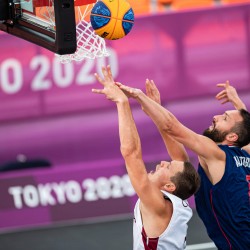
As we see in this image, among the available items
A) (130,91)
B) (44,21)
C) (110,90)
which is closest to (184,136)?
(130,91)

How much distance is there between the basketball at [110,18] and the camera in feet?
21.9

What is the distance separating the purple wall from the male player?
15.4 feet

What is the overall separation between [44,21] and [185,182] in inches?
63.9

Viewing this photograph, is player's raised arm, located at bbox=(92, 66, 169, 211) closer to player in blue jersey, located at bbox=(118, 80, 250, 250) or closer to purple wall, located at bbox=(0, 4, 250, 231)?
player in blue jersey, located at bbox=(118, 80, 250, 250)

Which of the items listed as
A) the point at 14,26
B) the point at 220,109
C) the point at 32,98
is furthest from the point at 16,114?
the point at 14,26

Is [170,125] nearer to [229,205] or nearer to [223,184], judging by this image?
[223,184]

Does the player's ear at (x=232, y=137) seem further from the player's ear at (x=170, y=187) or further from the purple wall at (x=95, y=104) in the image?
the purple wall at (x=95, y=104)

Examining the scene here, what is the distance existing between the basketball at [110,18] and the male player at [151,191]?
62 centimetres

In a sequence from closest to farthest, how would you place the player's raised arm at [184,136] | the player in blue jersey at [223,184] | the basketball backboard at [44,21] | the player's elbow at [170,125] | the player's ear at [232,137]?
the basketball backboard at [44,21], the player's raised arm at [184,136], the player's elbow at [170,125], the player in blue jersey at [223,184], the player's ear at [232,137]

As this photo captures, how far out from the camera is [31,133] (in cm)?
1110

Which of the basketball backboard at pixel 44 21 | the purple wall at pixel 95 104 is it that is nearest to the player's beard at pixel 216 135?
the basketball backboard at pixel 44 21

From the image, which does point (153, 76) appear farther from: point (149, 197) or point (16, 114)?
point (149, 197)

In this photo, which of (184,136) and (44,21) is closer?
(44,21)

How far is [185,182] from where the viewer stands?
657cm
